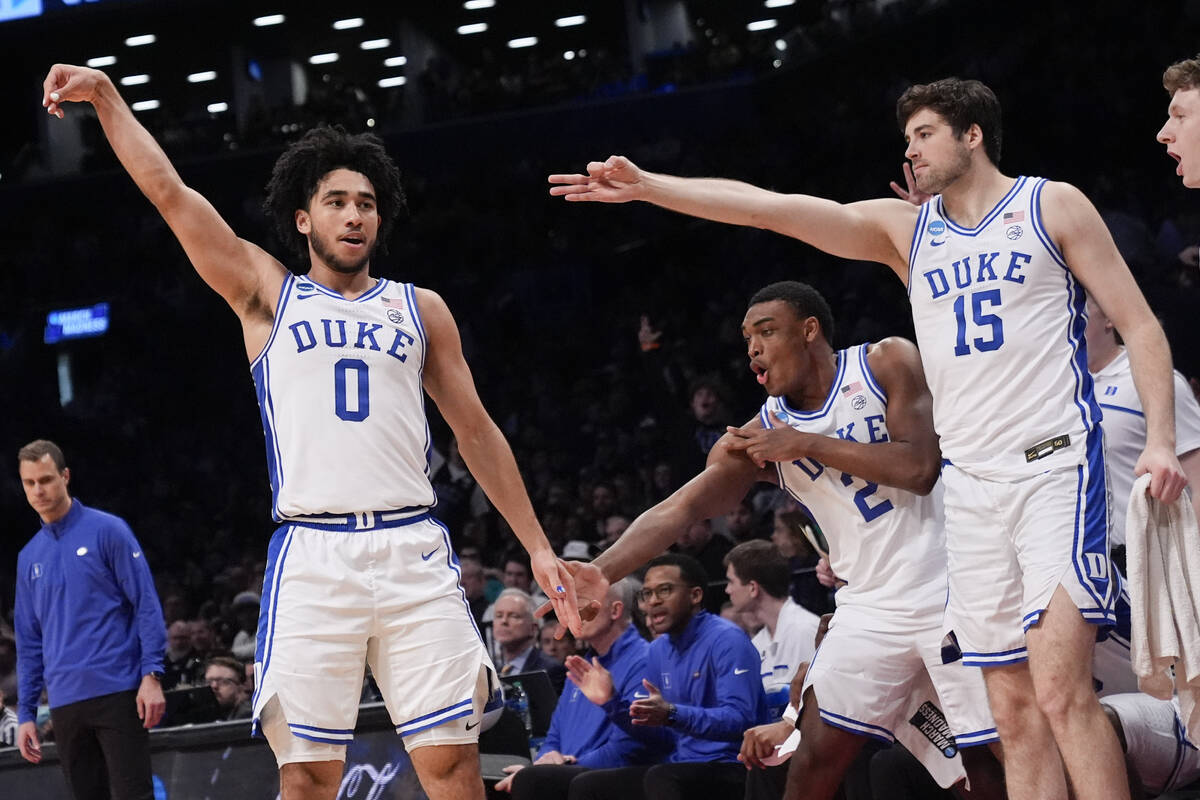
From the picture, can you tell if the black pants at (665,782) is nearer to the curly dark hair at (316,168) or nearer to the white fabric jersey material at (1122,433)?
the white fabric jersey material at (1122,433)

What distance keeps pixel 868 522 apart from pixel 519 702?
2.75m

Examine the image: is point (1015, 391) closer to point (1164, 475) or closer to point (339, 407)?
point (1164, 475)

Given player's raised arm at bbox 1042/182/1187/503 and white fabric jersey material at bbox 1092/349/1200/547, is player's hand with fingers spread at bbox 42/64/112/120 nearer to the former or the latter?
player's raised arm at bbox 1042/182/1187/503

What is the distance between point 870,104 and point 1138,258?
6.93 meters

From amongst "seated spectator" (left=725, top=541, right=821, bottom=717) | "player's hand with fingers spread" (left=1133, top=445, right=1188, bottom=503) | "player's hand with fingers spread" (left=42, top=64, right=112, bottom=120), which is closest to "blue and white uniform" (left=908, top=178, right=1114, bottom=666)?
"player's hand with fingers spread" (left=1133, top=445, right=1188, bottom=503)

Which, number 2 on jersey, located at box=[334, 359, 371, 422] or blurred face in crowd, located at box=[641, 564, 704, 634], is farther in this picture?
blurred face in crowd, located at box=[641, 564, 704, 634]

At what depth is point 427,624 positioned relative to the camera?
393 centimetres

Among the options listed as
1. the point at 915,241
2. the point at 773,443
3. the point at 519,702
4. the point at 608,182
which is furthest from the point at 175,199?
the point at 519,702

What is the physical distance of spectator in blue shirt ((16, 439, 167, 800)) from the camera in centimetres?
665

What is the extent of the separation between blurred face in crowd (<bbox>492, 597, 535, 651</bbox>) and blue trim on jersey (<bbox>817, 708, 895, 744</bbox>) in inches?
123

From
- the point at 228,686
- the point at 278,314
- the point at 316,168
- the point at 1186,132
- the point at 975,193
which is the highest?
the point at 316,168

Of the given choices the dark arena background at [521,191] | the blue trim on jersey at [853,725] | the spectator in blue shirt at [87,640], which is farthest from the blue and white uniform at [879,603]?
the dark arena background at [521,191]

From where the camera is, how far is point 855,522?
493cm

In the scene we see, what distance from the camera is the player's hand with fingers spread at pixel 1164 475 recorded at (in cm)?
369
